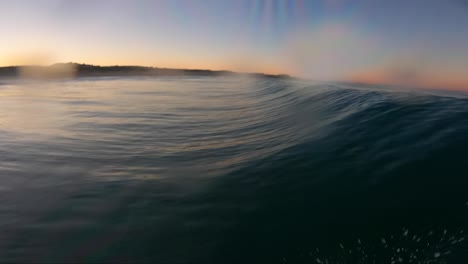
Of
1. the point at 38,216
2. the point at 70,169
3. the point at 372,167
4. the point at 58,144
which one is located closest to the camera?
the point at 38,216

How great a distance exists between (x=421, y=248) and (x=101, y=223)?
4.65m

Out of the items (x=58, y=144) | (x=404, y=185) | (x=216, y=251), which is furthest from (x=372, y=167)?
(x=58, y=144)

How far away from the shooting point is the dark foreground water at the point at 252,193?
18.8 ft

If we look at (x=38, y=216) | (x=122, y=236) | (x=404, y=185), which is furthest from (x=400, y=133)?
(x=38, y=216)

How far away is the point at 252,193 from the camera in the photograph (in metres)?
7.44

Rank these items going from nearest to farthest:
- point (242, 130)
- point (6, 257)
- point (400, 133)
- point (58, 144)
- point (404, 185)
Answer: point (6, 257), point (404, 185), point (400, 133), point (58, 144), point (242, 130)

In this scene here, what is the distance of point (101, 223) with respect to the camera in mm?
6332

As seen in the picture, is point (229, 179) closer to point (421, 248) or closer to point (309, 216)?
point (309, 216)

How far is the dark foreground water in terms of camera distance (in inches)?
225

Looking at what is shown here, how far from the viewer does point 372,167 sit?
8.19 metres

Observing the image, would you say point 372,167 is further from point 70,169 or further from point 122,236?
point 70,169

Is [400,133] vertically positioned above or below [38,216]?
above

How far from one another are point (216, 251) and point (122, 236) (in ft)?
4.60

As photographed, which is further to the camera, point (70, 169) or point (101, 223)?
point (70, 169)
